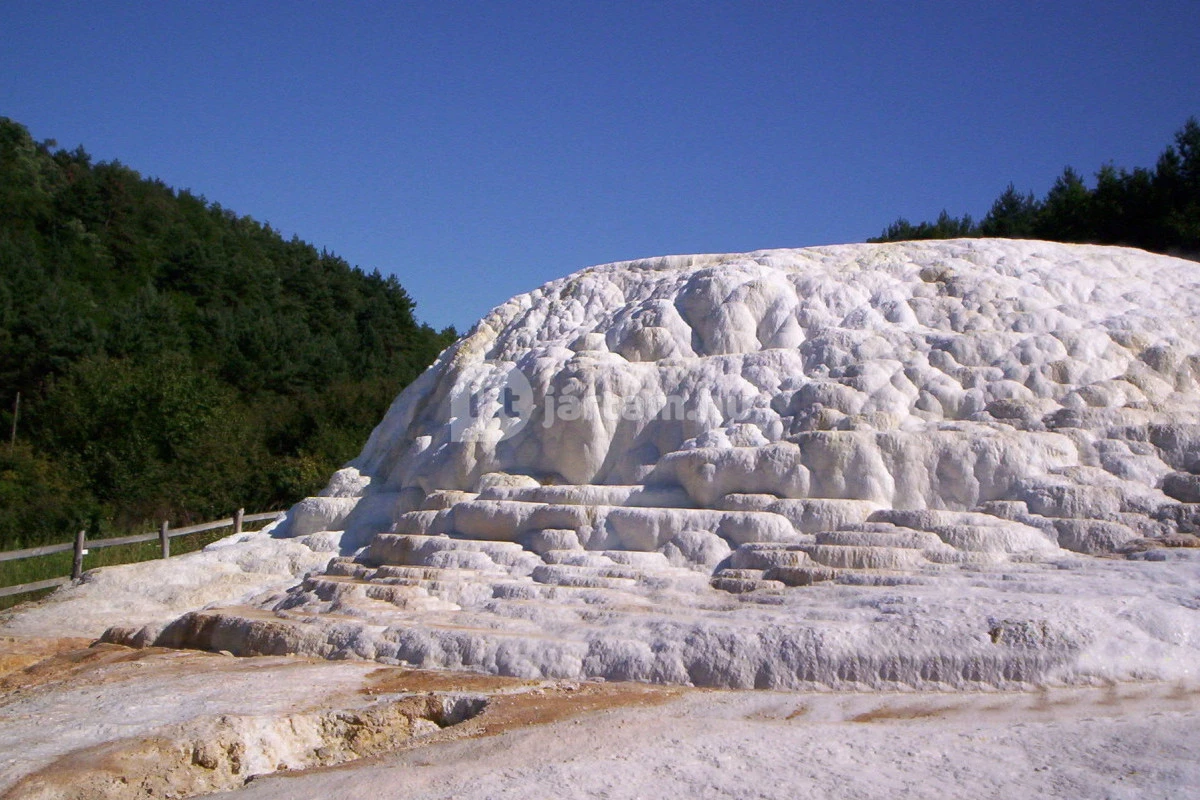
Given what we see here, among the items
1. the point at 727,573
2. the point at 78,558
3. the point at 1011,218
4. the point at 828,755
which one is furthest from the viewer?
the point at 1011,218

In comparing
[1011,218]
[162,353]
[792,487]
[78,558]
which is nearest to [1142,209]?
[1011,218]

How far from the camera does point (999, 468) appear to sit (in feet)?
28.5

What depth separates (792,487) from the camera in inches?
357

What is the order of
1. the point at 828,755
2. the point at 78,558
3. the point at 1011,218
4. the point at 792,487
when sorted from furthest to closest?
the point at 1011,218 < the point at 78,558 < the point at 792,487 < the point at 828,755

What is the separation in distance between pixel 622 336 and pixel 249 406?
20439 mm

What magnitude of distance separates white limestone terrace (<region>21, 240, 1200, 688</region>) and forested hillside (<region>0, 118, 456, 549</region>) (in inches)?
471

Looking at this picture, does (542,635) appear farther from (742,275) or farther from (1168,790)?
(742,275)

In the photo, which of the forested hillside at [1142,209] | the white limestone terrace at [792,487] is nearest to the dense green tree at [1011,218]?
the forested hillside at [1142,209]

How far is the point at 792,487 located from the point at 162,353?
24591mm

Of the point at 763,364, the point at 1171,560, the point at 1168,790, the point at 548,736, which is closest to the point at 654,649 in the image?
the point at 548,736

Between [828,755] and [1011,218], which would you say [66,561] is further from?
[1011,218]

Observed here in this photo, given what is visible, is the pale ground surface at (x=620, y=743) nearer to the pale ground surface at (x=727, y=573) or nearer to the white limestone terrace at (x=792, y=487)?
the pale ground surface at (x=727, y=573)

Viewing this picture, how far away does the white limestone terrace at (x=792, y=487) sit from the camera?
676cm

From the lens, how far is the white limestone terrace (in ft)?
22.2
